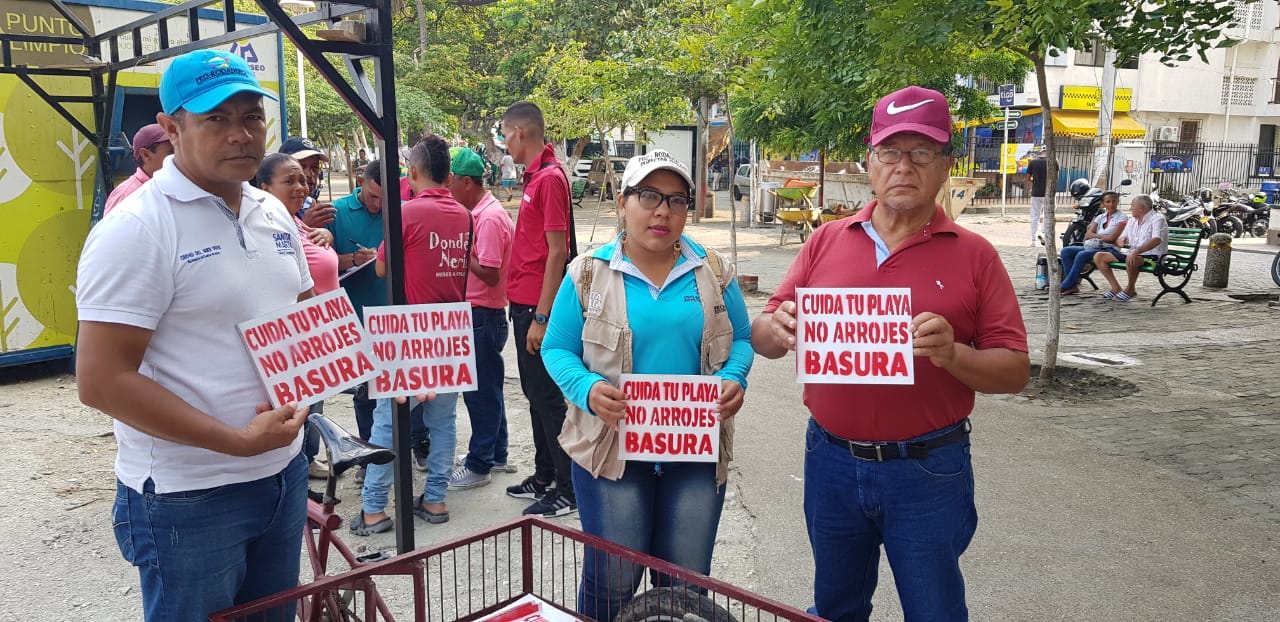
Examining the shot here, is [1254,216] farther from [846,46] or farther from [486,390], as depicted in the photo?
[486,390]

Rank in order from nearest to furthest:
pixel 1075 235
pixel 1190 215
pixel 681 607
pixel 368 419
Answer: pixel 681 607 < pixel 368 419 < pixel 1075 235 < pixel 1190 215

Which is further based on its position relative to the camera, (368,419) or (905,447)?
(368,419)

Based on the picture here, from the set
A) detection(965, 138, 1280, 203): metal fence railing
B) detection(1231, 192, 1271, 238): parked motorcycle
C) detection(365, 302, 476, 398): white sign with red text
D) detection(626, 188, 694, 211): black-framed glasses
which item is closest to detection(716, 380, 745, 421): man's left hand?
detection(626, 188, 694, 211): black-framed glasses

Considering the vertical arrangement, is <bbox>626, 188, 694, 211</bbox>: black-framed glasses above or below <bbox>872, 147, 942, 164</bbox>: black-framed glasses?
below

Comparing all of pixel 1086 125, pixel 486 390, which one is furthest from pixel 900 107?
pixel 1086 125

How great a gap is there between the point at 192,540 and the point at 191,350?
1.45 feet

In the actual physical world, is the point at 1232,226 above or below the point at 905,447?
below

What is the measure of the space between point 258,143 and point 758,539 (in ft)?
11.1

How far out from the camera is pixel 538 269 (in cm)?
507

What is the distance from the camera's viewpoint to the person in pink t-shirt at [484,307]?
5.22 metres

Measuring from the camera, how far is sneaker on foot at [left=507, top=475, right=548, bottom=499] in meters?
5.34

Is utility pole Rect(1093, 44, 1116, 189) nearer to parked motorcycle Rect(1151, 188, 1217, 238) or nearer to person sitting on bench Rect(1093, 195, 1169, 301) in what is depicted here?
parked motorcycle Rect(1151, 188, 1217, 238)

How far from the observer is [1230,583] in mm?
4242

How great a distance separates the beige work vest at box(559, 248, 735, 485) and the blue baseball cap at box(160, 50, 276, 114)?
3.60ft
